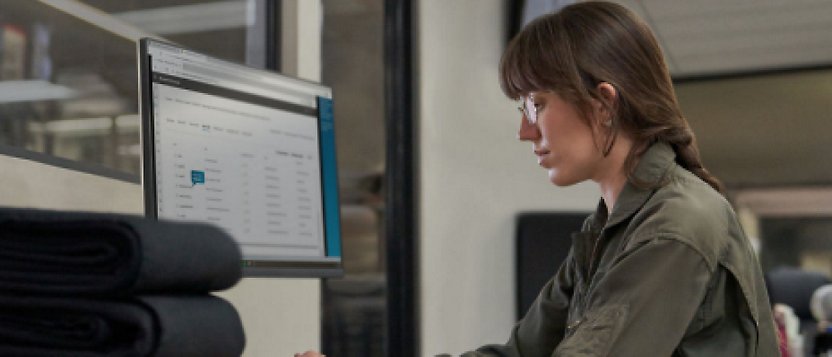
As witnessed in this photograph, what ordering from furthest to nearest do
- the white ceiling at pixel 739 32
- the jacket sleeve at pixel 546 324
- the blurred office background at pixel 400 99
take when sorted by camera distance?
the white ceiling at pixel 739 32, the blurred office background at pixel 400 99, the jacket sleeve at pixel 546 324

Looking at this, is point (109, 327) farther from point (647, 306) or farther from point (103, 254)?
point (647, 306)

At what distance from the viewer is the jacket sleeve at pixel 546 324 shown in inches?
53.5

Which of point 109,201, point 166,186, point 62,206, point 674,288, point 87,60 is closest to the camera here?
point 674,288

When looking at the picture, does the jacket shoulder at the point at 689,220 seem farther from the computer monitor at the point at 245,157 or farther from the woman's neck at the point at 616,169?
the computer monitor at the point at 245,157

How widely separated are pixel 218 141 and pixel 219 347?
69cm

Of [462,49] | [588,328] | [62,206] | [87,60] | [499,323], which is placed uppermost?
[462,49]

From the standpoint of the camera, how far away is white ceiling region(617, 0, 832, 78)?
415 centimetres

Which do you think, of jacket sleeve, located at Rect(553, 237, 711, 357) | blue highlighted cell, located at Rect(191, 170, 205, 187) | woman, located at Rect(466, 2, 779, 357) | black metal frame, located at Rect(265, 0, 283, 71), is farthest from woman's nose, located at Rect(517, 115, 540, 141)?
black metal frame, located at Rect(265, 0, 283, 71)

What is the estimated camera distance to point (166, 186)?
3.88 feet

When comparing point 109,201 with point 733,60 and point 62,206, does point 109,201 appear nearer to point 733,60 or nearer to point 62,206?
point 62,206

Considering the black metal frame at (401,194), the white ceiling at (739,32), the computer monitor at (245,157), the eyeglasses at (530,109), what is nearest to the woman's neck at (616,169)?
the eyeglasses at (530,109)

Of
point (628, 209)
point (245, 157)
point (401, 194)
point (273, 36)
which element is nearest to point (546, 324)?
point (628, 209)

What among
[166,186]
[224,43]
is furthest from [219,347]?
[224,43]

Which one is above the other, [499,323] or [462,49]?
[462,49]
